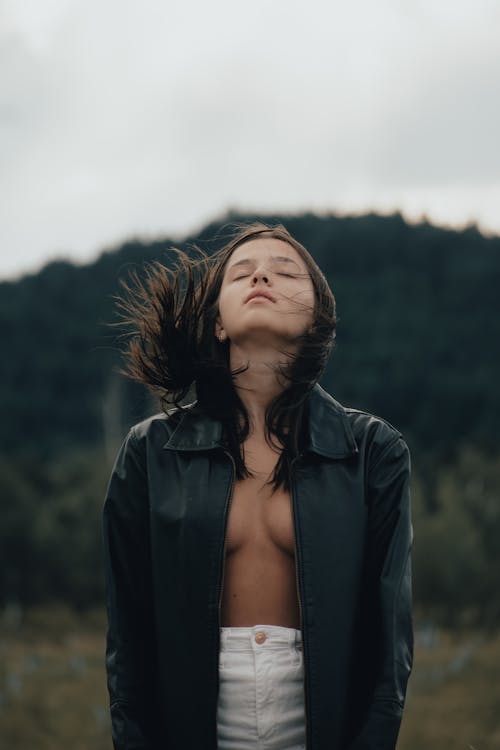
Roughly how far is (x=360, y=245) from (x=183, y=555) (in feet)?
267

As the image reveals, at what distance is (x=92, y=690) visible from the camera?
31.7 meters

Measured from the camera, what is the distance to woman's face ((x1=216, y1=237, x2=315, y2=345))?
320cm

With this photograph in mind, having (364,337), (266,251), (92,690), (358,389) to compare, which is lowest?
(92,690)

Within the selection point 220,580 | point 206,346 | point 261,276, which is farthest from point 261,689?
point 261,276

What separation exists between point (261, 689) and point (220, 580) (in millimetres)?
320

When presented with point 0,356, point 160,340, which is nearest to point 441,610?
point 160,340

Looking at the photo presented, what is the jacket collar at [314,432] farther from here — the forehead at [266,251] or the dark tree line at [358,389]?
the dark tree line at [358,389]

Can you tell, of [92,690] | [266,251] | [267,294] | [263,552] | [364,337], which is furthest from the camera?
[364,337]

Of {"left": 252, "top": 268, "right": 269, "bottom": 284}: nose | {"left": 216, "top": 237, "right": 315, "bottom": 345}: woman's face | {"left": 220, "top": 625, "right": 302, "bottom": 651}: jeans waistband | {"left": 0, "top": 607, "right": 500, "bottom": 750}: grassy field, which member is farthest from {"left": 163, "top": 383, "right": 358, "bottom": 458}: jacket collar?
{"left": 0, "top": 607, "right": 500, "bottom": 750}: grassy field

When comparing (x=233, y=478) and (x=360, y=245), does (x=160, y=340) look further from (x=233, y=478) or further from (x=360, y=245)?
(x=360, y=245)

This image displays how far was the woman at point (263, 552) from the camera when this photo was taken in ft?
9.70

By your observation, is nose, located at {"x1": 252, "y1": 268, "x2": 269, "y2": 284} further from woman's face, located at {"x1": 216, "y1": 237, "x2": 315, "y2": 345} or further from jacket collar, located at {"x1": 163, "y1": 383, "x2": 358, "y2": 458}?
jacket collar, located at {"x1": 163, "y1": 383, "x2": 358, "y2": 458}

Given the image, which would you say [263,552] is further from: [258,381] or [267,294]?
[267,294]

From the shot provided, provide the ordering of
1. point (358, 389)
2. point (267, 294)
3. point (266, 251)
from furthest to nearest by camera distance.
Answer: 1. point (358, 389)
2. point (266, 251)
3. point (267, 294)
